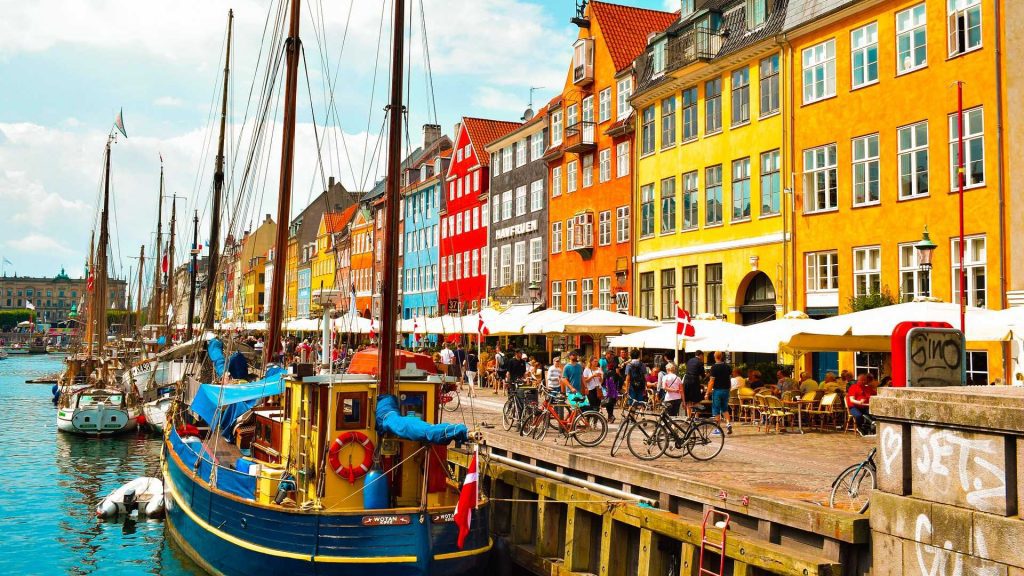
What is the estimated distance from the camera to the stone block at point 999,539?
764 centimetres

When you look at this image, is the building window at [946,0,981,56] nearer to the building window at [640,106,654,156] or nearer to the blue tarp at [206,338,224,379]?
the building window at [640,106,654,156]

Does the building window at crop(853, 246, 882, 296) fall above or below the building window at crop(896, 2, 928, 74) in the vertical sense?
below

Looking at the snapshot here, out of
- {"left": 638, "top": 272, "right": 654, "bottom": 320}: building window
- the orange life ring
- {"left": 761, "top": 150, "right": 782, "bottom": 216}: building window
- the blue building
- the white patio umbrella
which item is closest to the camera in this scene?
the orange life ring

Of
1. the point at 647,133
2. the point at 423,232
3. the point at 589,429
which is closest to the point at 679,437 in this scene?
the point at 589,429

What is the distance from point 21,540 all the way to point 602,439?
12.7 metres

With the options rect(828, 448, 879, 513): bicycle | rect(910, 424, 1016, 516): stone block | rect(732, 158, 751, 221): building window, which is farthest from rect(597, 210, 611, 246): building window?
rect(910, 424, 1016, 516): stone block

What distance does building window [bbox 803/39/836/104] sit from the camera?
28.7m

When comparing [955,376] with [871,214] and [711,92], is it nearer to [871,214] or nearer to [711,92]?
[871,214]

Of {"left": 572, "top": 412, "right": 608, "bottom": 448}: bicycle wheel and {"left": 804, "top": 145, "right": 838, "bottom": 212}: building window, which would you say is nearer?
{"left": 572, "top": 412, "right": 608, "bottom": 448}: bicycle wheel

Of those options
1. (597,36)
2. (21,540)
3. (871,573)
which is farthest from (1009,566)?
(597,36)

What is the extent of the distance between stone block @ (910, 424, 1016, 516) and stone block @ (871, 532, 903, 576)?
584 mm

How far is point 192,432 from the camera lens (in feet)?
67.4

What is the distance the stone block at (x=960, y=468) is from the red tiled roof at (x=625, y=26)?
3455cm

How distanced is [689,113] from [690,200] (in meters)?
3.39
